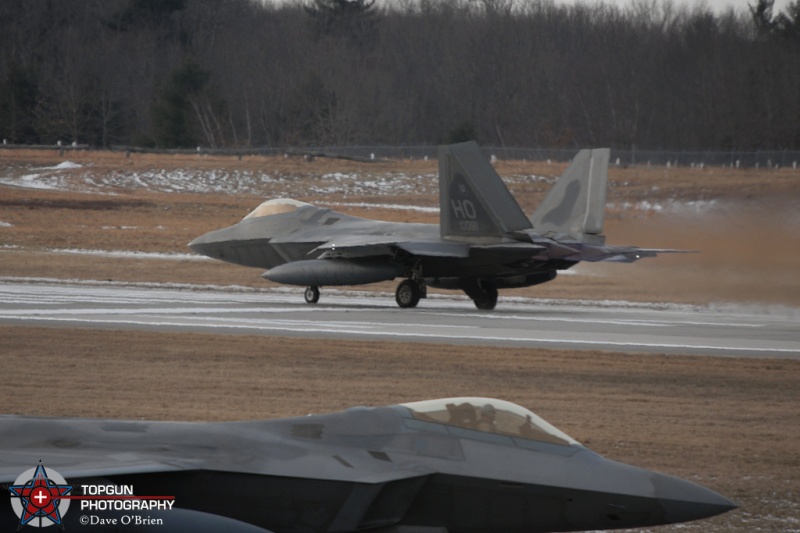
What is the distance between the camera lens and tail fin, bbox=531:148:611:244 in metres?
24.6

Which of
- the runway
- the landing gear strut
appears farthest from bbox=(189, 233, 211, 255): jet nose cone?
the landing gear strut

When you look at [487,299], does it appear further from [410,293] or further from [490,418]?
[490,418]

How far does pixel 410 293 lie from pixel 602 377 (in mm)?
9976

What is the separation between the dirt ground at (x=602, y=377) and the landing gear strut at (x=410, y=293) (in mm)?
5370

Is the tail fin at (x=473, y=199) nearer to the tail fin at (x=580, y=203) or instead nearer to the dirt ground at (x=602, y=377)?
Result: the tail fin at (x=580, y=203)

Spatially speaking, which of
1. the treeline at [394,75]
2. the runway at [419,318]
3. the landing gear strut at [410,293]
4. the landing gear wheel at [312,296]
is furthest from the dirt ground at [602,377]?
the treeline at [394,75]

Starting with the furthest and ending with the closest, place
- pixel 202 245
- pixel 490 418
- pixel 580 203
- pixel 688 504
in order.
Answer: pixel 202 245
pixel 580 203
pixel 490 418
pixel 688 504

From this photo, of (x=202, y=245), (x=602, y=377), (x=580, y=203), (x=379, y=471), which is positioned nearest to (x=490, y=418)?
(x=379, y=471)

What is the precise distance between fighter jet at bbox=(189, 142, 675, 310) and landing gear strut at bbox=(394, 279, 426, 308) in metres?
0.02

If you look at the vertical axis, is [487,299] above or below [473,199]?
below

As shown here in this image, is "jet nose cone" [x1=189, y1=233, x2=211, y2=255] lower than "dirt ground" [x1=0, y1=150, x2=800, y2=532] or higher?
higher

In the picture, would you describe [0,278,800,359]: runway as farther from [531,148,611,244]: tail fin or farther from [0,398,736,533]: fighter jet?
[0,398,736,533]: fighter jet

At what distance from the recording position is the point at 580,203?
2480 centimetres

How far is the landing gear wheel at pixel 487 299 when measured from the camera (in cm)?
2503
